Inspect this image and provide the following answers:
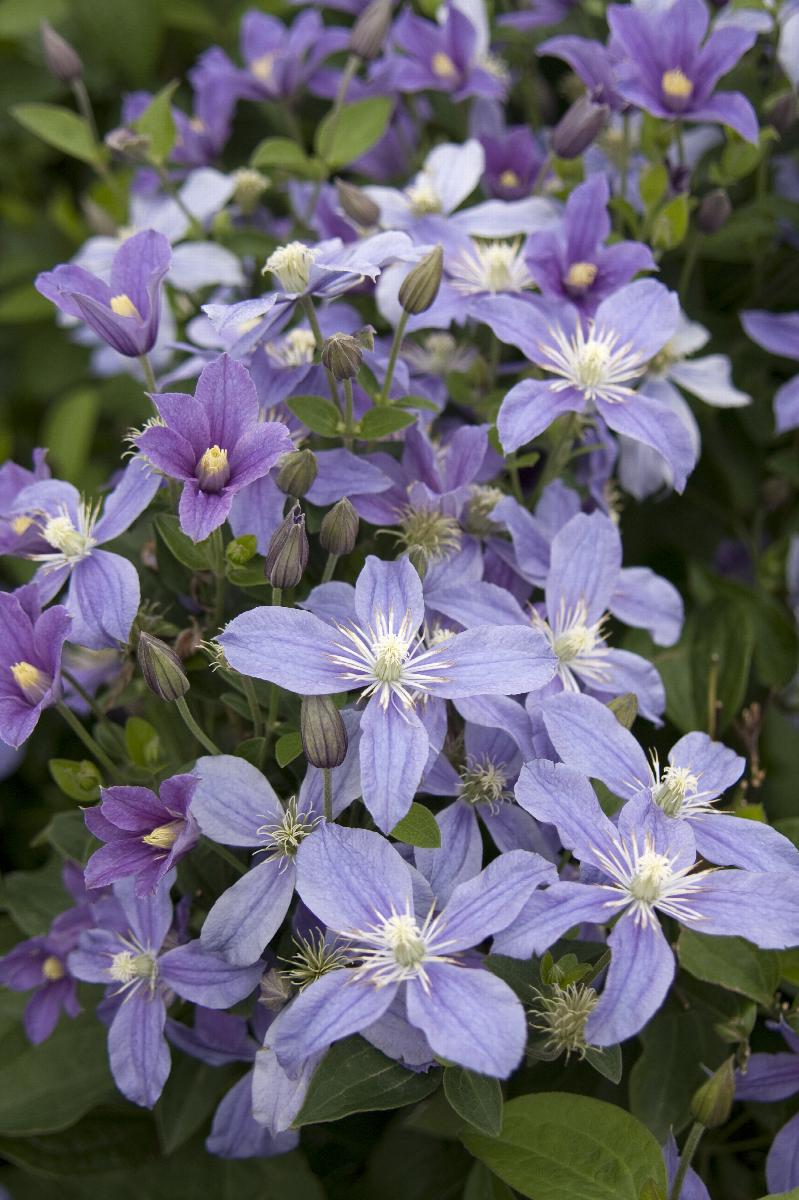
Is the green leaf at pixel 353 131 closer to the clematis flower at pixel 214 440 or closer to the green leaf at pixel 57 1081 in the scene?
the clematis flower at pixel 214 440

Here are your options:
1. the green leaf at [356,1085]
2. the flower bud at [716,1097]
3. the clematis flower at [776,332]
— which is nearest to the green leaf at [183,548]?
the green leaf at [356,1085]

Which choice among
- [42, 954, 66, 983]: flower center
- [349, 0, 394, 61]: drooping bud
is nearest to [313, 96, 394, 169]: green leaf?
[349, 0, 394, 61]: drooping bud

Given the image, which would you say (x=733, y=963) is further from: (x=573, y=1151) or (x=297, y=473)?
(x=297, y=473)

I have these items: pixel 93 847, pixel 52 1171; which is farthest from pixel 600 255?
pixel 52 1171

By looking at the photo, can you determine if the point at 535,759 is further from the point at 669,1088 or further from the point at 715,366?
the point at 715,366

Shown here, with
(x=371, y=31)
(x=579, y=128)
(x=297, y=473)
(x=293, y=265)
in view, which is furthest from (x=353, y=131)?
(x=297, y=473)

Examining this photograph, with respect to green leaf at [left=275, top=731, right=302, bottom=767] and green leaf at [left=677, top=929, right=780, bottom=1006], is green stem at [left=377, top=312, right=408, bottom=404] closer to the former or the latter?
green leaf at [left=275, top=731, right=302, bottom=767]
